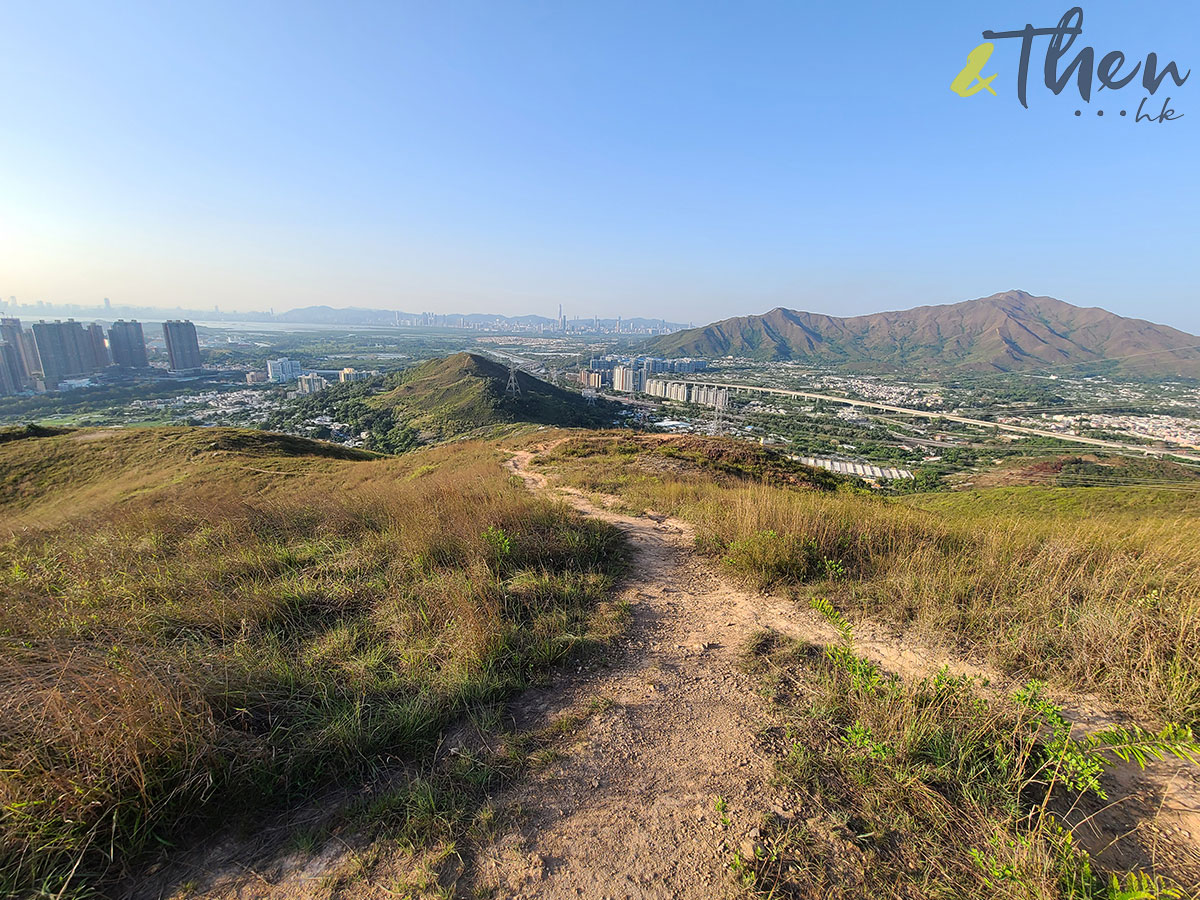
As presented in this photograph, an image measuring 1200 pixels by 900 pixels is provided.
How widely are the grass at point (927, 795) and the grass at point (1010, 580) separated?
2.23 feet

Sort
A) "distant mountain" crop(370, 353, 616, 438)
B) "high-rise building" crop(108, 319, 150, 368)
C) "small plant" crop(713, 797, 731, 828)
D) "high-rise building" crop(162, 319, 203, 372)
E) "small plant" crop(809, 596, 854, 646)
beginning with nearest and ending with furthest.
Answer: "small plant" crop(713, 797, 731, 828) → "small plant" crop(809, 596, 854, 646) → "distant mountain" crop(370, 353, 616, 438) → "high-rise building" crop(108, 319, 150, 368) → "high-rise building" crop(162, 319, 203, 372)

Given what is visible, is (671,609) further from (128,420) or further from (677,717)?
(128,420)

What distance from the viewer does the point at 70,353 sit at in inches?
2820

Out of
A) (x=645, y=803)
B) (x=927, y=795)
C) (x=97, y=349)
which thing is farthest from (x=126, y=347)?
(x=927, y=795)

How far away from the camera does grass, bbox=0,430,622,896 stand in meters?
1.96

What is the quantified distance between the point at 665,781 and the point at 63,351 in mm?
111960

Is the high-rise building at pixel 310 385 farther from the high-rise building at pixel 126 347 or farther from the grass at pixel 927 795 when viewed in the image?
the grass at pixel 927 795

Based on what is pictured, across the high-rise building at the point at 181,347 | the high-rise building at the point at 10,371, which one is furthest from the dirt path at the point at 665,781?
the high-rise building at the point at 181,347

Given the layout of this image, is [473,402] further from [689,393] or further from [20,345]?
[20,345]

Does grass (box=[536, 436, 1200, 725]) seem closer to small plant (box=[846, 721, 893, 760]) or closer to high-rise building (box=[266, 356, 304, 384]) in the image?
small plant (box=[846, 721, 893, 760])

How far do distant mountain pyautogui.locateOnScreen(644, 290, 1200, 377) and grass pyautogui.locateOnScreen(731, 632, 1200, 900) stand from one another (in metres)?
133

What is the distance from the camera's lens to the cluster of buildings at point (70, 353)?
63406 millimetres

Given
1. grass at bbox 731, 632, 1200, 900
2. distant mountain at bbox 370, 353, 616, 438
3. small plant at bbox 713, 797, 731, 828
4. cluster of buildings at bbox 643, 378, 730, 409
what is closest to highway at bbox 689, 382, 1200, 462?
cluster of buildings at bbox 643, 378, 730, 409

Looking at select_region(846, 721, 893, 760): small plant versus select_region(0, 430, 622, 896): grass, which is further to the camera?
select_region(846, 721, 893, 760): small plant
